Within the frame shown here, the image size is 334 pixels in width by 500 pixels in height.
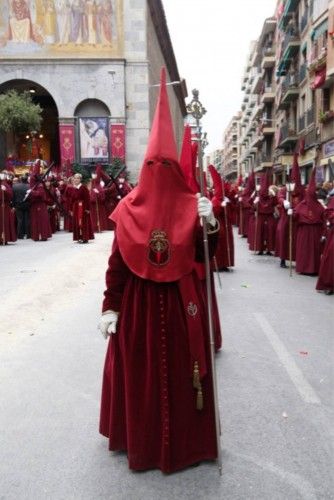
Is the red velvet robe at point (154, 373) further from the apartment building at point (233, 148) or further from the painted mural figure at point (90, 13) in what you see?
the apartment building at point (233, 148)

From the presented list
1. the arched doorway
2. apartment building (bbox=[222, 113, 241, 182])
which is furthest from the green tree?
apartment building (bbox=[222, 113, 241, 182])

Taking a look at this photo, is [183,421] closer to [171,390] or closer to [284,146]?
[171,390]

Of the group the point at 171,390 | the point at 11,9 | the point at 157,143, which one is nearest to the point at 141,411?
the point at 171,390

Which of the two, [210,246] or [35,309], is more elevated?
[210,246]

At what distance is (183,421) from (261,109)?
2341 inches

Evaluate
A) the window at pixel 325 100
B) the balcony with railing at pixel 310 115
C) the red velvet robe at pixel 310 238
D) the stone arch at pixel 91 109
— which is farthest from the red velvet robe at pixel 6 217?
the balcony with railing at pixel 310 115

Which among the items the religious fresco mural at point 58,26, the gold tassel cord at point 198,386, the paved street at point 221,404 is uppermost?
the religious fresco mural at point 58,26

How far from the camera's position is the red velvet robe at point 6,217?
14.8 metres

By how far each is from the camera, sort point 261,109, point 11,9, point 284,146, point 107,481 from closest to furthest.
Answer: point 107,481, point 11,9, point 284,146, point 261,109

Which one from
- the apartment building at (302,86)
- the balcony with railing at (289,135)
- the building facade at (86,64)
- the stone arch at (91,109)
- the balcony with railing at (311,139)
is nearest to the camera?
the apartment building at (302,86)

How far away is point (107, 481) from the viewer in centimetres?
286

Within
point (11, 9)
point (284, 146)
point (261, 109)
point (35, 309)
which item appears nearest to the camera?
point (35, 309)

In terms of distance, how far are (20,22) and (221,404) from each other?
3085 cm

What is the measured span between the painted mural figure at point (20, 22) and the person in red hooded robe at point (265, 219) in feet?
74.1
